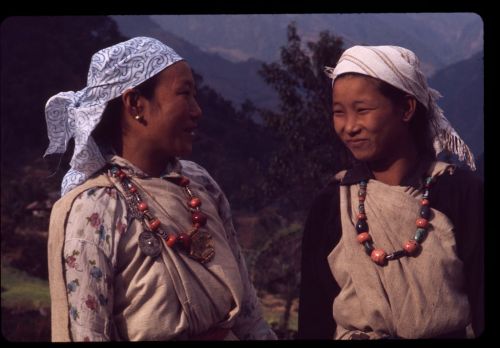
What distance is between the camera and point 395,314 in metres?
3.07

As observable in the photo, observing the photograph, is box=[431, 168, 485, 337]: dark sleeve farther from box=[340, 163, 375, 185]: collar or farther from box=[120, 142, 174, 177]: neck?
box=[120, 142, 174, 177]: neck

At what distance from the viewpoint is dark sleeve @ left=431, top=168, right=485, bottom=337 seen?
10.1ft

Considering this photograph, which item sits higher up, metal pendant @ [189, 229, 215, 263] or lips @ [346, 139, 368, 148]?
lips @ [346, 139, 368, 148]

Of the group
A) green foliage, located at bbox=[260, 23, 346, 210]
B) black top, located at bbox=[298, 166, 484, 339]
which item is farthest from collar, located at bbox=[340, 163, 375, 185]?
green foliage, located at bbox=[260, 23, 346, 210]

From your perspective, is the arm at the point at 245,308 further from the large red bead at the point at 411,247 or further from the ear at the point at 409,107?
the ear at the point at 409,107

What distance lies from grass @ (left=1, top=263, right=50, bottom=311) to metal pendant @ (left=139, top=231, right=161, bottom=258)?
6.97 meters

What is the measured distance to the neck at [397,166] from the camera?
125 inches

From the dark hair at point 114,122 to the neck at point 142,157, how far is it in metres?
0.05

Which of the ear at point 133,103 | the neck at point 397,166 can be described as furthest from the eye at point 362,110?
the ear at point 133,103

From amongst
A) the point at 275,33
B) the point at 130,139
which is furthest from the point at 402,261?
the point at 275,33

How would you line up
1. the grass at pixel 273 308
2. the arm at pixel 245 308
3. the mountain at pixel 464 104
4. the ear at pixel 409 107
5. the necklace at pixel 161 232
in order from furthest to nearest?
the grass at pixel 273 308
the mountain at pixel 464 104
the arm at pixel 245 308
the ear at pixel 409 107
the necklace at pixel 161 232

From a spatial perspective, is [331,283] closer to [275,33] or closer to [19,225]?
[275,33]

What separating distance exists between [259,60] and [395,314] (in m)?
6.20

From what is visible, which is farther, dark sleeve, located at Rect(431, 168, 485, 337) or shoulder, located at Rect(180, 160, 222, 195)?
shoulder, located at Rect(180, 160, 222, 195)
